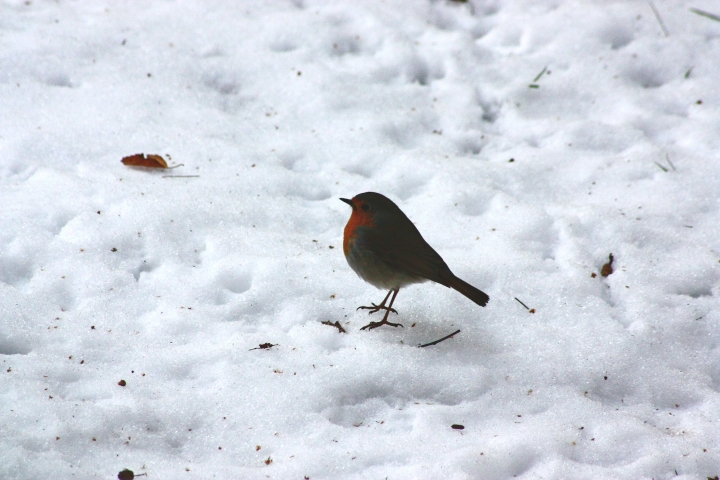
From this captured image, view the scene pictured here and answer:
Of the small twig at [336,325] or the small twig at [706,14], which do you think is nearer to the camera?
the small twig at [336,325]

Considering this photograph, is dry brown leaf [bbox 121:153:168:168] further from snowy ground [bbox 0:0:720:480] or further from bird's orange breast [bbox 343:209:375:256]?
bird's orange breast [bbox 343:209:375:256]

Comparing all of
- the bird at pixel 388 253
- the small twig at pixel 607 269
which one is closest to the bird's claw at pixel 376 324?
the bird at pixel 388 253

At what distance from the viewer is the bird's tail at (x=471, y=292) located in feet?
9.93

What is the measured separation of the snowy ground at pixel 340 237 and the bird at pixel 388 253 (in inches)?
10.7

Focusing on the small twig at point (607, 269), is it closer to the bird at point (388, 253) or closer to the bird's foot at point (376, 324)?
the bird at point (388, 253)

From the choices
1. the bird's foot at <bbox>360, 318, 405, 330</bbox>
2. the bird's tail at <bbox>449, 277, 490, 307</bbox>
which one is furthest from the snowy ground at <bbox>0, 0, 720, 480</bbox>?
the bird's tail at <bbox>449, 277, 490, 307</bbox>

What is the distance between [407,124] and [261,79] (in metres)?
1.22

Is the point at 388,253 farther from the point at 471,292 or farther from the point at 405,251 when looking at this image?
the point at 471,292

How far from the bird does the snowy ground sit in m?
0.27

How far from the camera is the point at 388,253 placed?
3158mm

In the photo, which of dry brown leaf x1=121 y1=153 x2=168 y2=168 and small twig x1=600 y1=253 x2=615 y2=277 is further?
dry brown leaf x1=121 y1=153 x2=168 y2=168

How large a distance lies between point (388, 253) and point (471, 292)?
0.46 metres

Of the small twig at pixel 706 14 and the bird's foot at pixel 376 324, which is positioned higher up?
the small twig at pixel 706 14

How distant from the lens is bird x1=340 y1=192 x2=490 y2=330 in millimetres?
3115
